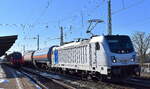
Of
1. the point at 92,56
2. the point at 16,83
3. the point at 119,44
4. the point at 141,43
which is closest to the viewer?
the point at 119,44

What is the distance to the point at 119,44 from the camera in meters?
17.7

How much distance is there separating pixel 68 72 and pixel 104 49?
9.95 m

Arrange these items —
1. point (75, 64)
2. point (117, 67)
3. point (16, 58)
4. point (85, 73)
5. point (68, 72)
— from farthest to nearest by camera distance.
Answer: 1. point (16, 58)
2. point (68, 72)
3. point (75, 64)
4. point (85, 73)
5. point (117, 67)

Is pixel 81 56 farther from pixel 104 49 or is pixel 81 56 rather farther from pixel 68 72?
pixel 68 72

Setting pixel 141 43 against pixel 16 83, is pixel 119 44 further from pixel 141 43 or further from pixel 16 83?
pixel 141 43

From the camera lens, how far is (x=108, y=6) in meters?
27.5

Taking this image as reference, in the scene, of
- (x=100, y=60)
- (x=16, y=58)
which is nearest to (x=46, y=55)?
(x=16, y=58)

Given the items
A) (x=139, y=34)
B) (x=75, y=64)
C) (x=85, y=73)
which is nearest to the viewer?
(x=85, y=73)

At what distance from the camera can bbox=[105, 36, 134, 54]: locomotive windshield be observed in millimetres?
17297

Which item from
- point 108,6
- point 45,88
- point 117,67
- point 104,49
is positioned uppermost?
point 108,6

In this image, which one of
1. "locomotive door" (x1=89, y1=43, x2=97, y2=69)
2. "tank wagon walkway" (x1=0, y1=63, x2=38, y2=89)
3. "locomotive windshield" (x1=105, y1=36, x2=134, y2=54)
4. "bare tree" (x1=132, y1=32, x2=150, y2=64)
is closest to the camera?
"locomotive windshield" (x1=105, y1=36, x2=134, y2=54)

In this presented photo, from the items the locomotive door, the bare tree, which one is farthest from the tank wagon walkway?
the bare tree

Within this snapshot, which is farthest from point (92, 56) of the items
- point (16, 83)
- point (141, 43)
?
point (141, 43)

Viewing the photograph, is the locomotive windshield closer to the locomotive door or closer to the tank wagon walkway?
the locomotive door
